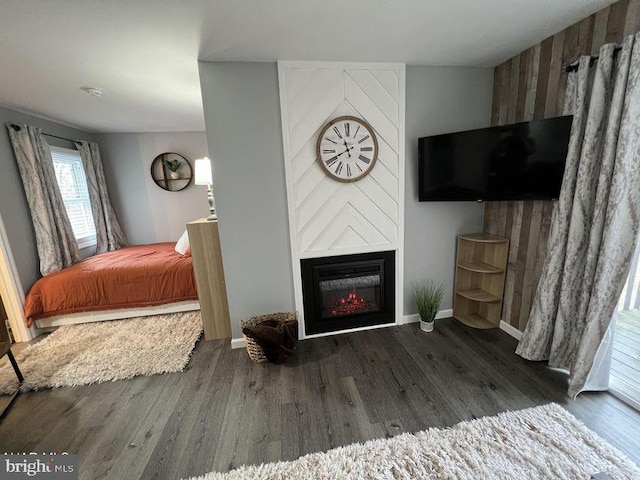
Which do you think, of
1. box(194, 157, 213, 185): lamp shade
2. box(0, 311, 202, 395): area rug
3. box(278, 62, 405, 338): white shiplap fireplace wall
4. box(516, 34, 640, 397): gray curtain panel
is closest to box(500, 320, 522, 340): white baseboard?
box(516, 34, 640, 397): gray curtain panel

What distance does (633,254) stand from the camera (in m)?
1.53

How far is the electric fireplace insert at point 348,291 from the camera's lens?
2.48m

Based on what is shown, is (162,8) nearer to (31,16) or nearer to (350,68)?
(31,16)

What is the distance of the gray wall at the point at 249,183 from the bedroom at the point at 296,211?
1 centimetres

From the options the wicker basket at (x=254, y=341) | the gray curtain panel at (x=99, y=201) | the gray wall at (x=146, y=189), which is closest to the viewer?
the wicker basket at (x=254, y=341)

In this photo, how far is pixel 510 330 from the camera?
96.5 inches

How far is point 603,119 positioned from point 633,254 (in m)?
0.81

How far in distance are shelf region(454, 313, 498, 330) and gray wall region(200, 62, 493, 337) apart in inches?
20.5

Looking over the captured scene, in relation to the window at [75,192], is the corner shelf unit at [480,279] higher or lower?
lower

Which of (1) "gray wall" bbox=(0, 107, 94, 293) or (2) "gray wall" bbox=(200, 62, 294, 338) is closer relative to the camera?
(2) "gray wall" bbox=(200, 62, 294, 338)

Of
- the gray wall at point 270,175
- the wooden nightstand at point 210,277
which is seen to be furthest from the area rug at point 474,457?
the wooden nightstand at point 210,277

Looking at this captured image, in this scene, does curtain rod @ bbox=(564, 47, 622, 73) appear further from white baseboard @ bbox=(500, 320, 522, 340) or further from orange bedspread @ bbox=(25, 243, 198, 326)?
orange bedspread @ bbox=(25, 243, 198, 326)

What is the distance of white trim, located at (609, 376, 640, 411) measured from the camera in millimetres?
1640

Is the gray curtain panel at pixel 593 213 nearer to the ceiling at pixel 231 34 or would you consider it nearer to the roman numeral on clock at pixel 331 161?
the ceiling at pixel 231 34
